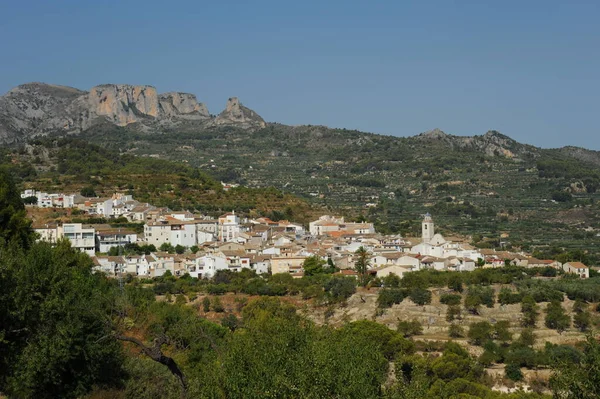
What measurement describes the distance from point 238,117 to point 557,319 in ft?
448

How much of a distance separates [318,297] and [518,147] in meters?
95.3

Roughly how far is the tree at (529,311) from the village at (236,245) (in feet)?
28.4

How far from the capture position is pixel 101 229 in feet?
172

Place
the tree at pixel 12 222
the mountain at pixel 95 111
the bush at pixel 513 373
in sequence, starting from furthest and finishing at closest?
the mountain at pixel 95 111 < the bush at pixel 513 373 < the tree at pixel 12 222

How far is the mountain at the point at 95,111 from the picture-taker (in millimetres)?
154000

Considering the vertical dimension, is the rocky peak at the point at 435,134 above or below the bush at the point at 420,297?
above

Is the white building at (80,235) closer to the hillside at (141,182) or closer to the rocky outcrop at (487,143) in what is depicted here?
the hillside at (141,182)

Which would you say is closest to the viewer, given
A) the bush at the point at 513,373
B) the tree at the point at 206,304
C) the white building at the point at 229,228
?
the bush at the point at 513,373

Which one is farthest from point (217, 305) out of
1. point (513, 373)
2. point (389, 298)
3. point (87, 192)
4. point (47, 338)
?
point (87, 192)

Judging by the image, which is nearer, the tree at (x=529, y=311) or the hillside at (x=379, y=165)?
the tree at (x=529, y=311)

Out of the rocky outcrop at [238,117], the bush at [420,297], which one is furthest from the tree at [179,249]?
the rocky outcrop at [238,117]

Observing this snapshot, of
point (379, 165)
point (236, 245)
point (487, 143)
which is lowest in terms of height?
point (236, 245)

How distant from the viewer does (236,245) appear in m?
51.9

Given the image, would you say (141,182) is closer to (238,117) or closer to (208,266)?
(208,266)
